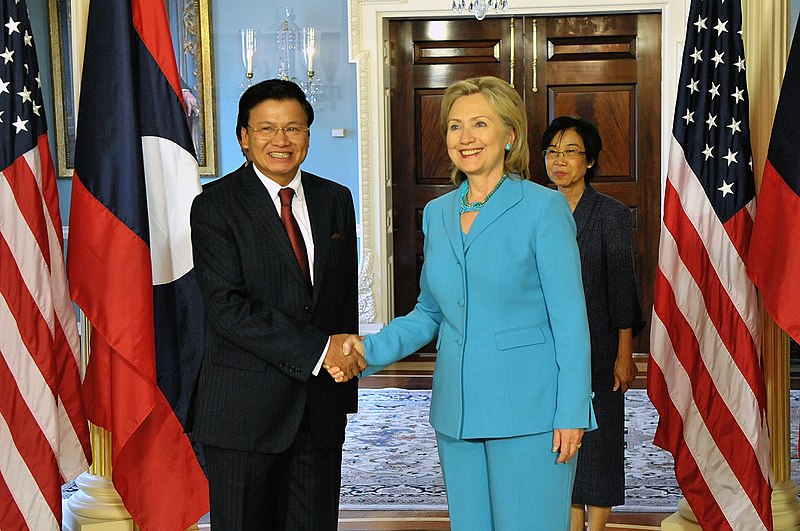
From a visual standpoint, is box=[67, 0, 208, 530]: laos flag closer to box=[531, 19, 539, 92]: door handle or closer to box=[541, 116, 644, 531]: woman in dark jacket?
box=[541, 116, 644, 531]: woman in dark jacket

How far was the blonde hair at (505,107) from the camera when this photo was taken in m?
2.35

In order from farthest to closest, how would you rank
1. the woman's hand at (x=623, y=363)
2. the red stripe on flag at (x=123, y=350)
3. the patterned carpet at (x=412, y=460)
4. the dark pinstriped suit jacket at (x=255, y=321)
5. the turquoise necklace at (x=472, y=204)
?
1. the patterned carpet at (x=412, y=460)
2. the woman's hand at (x=623, y=363)
3. the red stripe on flag at (x=123, y=350)
4. the dark pinstriped suit jacket at (x=255, y=321)
5. the turquoise necklace at (x=472, y=204)

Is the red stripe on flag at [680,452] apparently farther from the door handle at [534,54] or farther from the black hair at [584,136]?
the door handle at [534,54]

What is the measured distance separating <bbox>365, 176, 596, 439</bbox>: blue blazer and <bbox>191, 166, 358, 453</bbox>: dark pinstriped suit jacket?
0.41 metres

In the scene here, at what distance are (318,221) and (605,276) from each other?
114 cm

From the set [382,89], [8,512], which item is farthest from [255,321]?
[382,89]

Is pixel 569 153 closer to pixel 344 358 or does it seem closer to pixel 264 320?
pixel 344 358

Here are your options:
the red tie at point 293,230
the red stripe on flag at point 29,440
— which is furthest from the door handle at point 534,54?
the red stripe on flag at point 29,440

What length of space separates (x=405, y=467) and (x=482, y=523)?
8.39 ft

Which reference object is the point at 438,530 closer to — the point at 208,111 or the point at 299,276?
the point at 299,276

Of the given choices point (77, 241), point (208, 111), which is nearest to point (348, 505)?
point (77, 241)

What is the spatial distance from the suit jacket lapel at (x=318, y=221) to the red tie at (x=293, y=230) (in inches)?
1.1

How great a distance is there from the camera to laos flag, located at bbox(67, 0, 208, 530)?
310 centimetres

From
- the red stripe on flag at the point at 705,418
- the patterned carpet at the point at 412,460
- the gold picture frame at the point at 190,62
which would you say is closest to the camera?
the red stripe on flag at the point at 705,418
